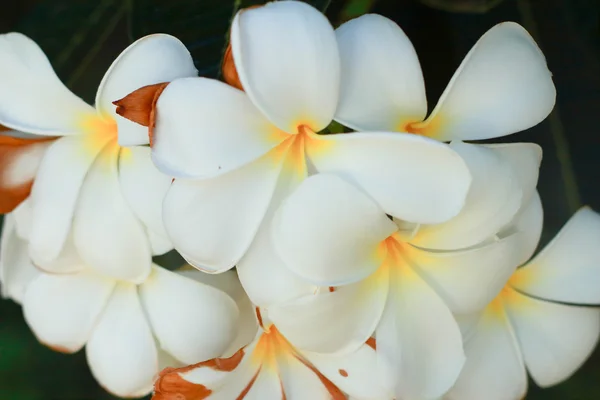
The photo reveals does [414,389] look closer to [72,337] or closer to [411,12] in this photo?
[72,337]

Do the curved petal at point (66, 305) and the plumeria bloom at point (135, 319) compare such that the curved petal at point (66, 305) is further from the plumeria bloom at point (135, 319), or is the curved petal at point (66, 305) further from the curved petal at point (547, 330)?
the curved petal at point (547, 330)

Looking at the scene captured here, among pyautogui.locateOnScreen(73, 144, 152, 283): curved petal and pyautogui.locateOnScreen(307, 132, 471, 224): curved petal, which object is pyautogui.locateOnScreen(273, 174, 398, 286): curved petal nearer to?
pyautogui.locateOnScreen(307, 132, 471, 224): curved petal

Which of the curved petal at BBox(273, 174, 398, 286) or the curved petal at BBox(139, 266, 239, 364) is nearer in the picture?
the curved petal at BBox(273, 174, 398, 286)

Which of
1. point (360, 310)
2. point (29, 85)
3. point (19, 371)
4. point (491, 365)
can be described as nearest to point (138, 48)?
point (29, 85)

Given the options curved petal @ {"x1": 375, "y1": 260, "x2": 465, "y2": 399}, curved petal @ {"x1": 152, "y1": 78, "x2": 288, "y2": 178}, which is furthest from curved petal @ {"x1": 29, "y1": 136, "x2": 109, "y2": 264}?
curved petal @ {"x1": 375, "y1": 260, "x2": 465, "y2": 399}

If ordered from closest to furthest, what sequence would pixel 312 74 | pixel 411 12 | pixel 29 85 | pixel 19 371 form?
1. pixel 312 74
2. pixel 29 85
3. pixel 411 12
4. pixel 19 371

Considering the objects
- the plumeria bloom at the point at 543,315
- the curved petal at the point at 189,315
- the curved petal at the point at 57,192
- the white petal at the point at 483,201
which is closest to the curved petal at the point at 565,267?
the plumeria bloom at the point at 543,315

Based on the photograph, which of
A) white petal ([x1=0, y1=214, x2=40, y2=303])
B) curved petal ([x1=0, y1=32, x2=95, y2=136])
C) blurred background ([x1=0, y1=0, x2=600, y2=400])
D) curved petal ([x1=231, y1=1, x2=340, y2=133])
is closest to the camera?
curved petal ([x1=231, y1=1, x2=340, y2=133])
